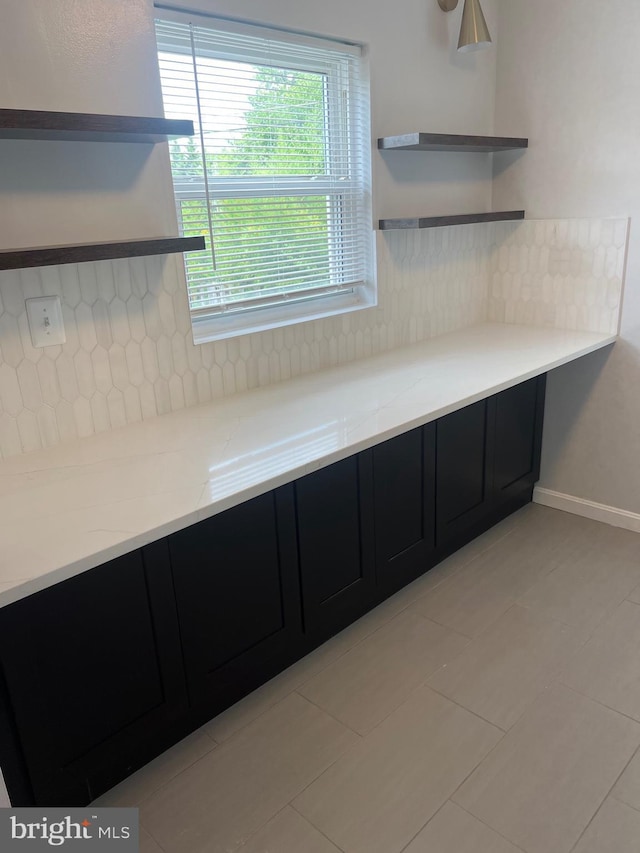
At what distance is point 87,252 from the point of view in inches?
63.2

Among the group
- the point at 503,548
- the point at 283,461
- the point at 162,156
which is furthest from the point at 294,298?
the point at 503,548

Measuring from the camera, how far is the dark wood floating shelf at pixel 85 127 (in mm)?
1437

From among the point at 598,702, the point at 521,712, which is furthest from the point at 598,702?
the point at 521,712

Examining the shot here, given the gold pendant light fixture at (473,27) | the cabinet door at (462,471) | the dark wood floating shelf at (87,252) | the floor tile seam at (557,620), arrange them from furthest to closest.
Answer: the gold pendant light fixture at (473,27)
the cabinet door at (462,471)
the floor tile seam at (557,620)
the dark wood floating shelf at (87,252)

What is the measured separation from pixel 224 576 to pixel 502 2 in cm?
283

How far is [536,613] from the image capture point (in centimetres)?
241

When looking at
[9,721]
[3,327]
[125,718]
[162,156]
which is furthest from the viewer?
[162,156]

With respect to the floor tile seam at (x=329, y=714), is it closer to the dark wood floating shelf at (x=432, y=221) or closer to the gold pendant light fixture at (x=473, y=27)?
the dark wood floating shelf at (x=432, y=221)

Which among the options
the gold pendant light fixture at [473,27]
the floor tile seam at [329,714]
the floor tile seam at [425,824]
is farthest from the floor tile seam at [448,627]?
the gold pendant light fixture at [473,27]

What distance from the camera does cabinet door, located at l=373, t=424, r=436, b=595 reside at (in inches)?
86.3

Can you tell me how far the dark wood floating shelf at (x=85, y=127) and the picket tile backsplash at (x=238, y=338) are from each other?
351 mm

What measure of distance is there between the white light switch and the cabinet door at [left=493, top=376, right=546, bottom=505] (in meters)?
1.73

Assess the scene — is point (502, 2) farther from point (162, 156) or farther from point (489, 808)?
point (489, 808)

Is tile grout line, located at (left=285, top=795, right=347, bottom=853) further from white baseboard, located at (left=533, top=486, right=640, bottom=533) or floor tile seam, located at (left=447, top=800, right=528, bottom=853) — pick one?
white baseboard, located at (left=533, top=486, right=640, bottom=533)
